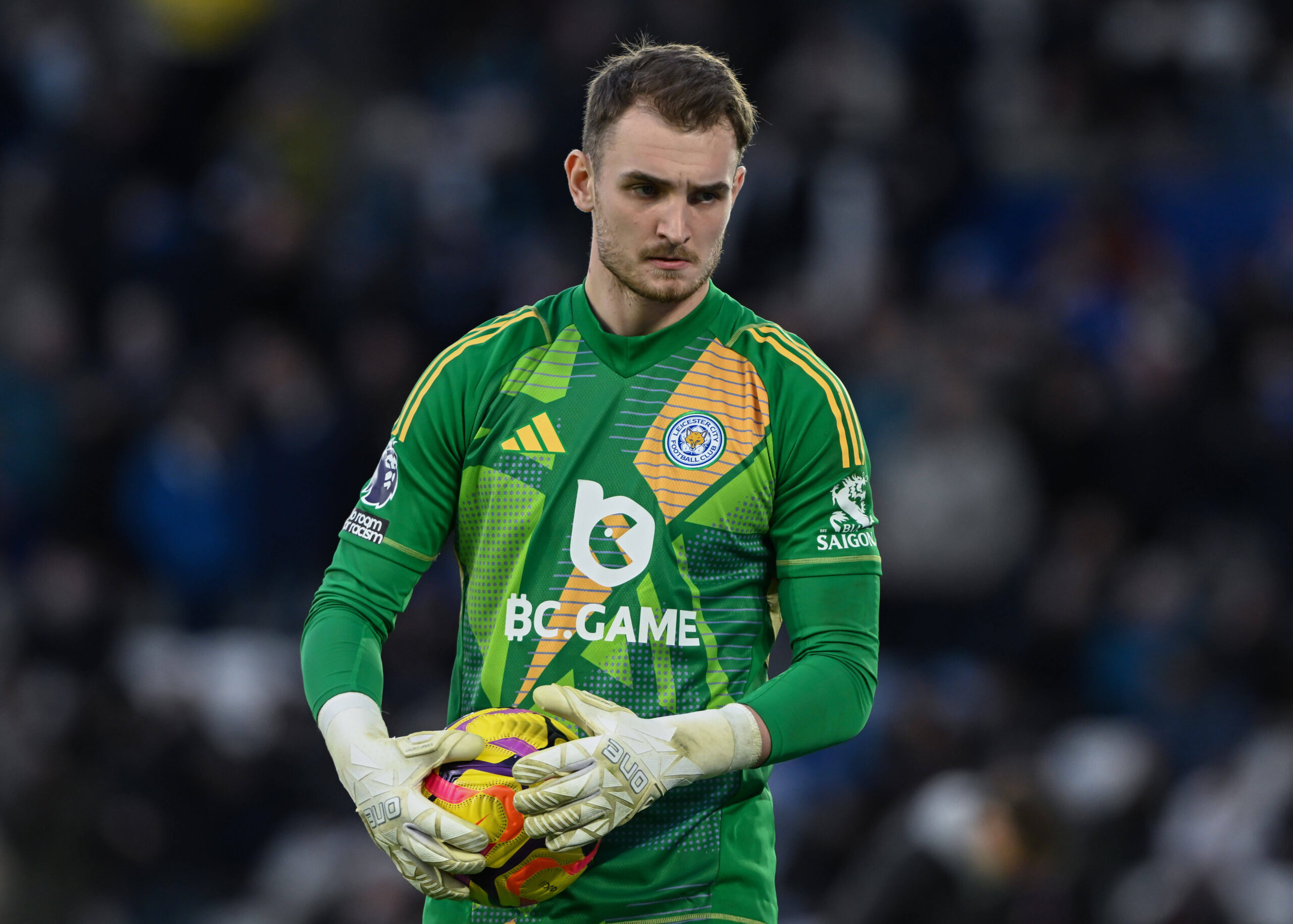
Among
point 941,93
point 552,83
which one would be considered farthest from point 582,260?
point 941,93

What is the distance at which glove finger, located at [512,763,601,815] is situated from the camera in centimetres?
331

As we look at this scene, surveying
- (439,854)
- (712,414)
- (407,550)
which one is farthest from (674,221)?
(439,854)

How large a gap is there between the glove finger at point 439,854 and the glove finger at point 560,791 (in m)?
0.15

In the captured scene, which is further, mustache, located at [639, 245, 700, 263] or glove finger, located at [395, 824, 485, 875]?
mustache, located at [639, 245, 700, 263]

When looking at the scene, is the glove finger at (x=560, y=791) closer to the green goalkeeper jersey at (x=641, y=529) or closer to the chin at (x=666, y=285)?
the green goalkeeper jersey at (x=641, y=529)

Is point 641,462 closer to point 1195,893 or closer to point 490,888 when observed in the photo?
point 490,888

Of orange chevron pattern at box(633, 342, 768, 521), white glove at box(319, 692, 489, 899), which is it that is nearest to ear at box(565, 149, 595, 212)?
orange chevron pattern at box(633, 342, 768, 521)

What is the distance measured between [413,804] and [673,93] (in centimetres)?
157

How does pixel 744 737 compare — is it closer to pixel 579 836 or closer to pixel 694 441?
pixel 579 836

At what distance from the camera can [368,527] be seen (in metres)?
3.86

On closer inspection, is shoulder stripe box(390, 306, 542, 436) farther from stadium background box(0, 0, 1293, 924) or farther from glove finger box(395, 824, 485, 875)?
stadium background box(0, 0, 1293, 924)

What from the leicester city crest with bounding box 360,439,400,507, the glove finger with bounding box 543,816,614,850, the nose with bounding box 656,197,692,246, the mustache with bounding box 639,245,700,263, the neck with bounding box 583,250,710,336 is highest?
the nose with bounding box 656,197,692,246

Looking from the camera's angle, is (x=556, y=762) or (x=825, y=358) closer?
→ (x=556, y=762)

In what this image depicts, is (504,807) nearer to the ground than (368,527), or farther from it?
nearer to the ground
